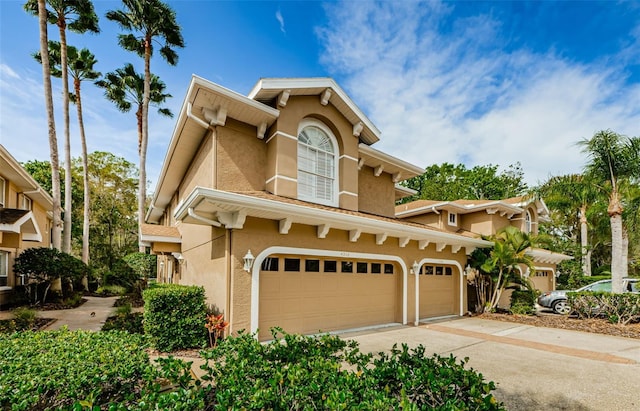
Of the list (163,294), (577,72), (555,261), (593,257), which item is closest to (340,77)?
(577,72)

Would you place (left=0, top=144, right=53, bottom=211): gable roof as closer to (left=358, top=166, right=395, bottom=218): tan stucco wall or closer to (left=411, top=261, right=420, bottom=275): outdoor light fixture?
(left=358, top=166, right=395, bottom=218): tan stucco wall

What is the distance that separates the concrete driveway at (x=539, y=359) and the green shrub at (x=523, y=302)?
7.94 ft

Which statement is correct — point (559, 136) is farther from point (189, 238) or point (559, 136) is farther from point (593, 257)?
point (593, 257)

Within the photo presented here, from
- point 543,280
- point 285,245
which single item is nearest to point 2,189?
point 285,245

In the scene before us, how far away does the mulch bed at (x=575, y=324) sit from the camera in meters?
10.3

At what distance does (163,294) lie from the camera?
696 centimetres

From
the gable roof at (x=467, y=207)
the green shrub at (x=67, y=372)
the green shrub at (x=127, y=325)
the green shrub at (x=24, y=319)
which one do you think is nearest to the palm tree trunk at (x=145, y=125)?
the green shrub at (x=24, y=319)

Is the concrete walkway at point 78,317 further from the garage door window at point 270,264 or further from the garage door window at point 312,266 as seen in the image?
the garage door window at point 312,266

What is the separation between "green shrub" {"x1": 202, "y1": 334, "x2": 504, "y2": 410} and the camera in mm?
2367

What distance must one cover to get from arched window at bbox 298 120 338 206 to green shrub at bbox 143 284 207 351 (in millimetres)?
4276

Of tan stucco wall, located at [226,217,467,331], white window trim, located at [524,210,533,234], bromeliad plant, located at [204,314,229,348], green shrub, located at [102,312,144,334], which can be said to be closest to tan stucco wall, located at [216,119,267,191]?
tan stucco wall, located at [226,217,467,331]

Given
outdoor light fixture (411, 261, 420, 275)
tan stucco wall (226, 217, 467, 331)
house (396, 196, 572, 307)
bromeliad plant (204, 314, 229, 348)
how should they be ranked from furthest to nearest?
house (396, 196, 572, 307), outdoor light fixture (411, 261, 420, 275), tan stucco wall (226, 217, 467, 331), bromeliad plant (204, 314, 229, 348)

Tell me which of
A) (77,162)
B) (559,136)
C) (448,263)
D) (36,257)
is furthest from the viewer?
(77,162)

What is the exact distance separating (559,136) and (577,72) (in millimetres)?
5571
